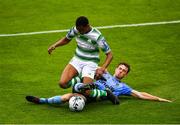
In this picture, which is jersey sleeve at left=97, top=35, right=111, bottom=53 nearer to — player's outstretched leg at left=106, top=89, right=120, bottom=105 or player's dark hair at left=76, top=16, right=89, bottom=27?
player's dark hair at left=76, top=16, right=89, bottom=27

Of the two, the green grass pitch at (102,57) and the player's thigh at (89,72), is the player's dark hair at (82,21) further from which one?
the green grass pitch at (102,57)

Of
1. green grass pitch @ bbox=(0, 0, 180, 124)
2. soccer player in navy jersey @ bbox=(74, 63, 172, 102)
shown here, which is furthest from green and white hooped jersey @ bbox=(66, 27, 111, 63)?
green grass pitch @ bbox=(0, 0, 180, 124)

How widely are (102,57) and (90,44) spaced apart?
463 cm

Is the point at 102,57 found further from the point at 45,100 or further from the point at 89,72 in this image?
the point at 45,100

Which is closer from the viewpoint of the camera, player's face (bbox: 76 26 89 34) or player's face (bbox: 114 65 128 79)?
player's face (bbox: 76 26 89 34)

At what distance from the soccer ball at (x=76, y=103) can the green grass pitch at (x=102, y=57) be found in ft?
0.48

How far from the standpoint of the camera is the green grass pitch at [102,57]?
582 inches

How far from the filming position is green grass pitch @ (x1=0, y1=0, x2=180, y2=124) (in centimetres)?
1477

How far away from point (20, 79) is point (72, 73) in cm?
280

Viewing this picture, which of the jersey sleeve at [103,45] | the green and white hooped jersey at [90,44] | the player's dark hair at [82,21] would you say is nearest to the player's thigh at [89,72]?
the green and white hooped jersey at [90,44]

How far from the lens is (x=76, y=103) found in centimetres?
1483

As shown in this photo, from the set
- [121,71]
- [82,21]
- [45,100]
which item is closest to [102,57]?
[121,71]

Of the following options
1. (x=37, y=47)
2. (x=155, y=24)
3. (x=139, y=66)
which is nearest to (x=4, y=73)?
(x=37, y=47)

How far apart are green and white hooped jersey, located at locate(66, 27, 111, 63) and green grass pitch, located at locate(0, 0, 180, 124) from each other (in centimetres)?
131
